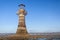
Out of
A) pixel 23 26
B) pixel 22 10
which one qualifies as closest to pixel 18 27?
pixel 23 26

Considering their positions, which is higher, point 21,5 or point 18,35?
point 21,5

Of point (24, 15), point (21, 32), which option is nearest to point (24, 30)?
point (21, 32)

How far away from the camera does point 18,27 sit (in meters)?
63.6

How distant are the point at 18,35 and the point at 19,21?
5.28m

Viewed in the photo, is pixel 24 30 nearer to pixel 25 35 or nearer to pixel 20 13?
pixel 25 35

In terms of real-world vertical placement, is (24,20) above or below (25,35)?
above

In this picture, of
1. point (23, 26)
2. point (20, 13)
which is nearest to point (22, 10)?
point (20, 13)

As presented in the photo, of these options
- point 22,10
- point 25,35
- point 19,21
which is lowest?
point 25,35

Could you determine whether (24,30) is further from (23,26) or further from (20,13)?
(20,13)

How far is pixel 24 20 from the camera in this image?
2562 inches

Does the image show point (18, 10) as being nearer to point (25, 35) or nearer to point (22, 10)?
point (22, 10)

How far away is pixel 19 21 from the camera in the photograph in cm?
6438

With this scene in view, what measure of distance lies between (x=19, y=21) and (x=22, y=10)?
430 centimetres

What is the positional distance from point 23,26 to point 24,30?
5.89ft
